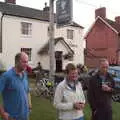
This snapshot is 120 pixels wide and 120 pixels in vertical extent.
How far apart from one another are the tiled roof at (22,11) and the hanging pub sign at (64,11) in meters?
20.8

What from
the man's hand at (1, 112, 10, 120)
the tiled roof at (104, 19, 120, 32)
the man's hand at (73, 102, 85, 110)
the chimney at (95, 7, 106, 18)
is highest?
the chimney at (95, 7, 106, 18)

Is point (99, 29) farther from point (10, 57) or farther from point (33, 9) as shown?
point (10, 57)

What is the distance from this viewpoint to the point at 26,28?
40.7m

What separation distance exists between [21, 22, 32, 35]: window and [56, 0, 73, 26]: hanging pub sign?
22.2 meters

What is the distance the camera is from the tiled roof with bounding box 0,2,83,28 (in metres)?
39.7

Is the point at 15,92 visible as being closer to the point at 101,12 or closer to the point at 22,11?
the point at 22,11

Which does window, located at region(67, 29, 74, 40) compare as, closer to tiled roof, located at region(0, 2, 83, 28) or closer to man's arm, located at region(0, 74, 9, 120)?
tiled roof, located at region(0, 2, 83, 28)

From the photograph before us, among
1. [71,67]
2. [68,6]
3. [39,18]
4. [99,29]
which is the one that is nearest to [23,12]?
[39,18]

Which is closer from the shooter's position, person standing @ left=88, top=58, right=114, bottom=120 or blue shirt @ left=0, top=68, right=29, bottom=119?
blue shirt @ left=0, top=68, right=29, bottom=119

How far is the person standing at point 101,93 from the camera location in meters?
7.59

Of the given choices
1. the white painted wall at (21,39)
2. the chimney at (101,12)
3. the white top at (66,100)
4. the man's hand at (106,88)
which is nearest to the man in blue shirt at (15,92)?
the white top at (66,100)

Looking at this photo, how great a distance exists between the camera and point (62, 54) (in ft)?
142

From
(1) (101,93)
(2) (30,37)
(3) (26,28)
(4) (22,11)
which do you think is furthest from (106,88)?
(4) (22,11)

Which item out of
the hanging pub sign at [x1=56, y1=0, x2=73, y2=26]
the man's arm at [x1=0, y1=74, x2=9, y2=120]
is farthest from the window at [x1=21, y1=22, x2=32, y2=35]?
the man's arm at [x1=0, y1=74, x2=9, y2=120]
